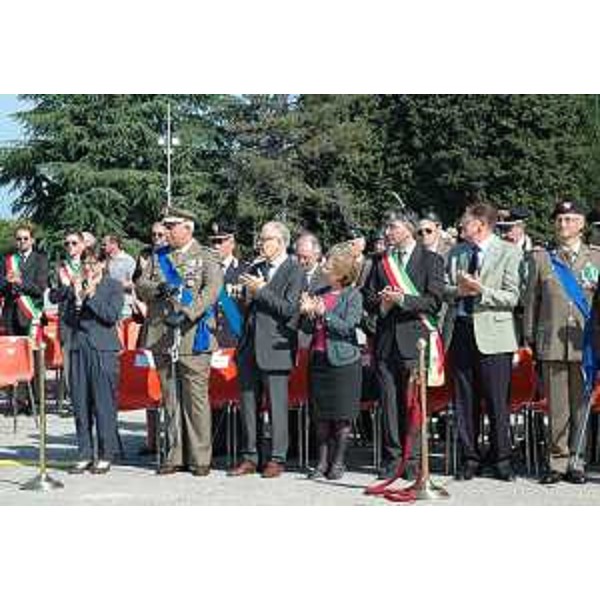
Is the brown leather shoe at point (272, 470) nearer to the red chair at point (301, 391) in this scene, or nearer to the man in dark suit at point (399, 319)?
the red chair at point (301, 391)

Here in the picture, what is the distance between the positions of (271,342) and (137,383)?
135 centimetres

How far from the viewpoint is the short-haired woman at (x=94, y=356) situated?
32.6 ft

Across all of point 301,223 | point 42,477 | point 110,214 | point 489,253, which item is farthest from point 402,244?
point 301,223

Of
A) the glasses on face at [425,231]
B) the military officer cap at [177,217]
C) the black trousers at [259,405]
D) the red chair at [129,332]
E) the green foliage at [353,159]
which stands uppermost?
the green foliage at [353,159]

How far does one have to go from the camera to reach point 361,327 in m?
9.69

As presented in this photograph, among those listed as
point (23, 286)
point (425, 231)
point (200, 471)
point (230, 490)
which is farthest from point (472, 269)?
point (23, 286)

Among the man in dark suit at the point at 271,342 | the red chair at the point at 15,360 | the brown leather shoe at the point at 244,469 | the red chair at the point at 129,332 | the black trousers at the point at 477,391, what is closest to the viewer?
the black trousers at the point at 477,391

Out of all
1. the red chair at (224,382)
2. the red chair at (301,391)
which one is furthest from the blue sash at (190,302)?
the red chair at (301,391)

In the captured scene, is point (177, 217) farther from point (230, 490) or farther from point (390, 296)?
point (230, 490)

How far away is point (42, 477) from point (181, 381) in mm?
1385

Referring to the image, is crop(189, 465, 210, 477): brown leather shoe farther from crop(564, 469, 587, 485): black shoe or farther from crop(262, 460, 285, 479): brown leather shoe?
crop(564, 469, 587, 485): black shoe

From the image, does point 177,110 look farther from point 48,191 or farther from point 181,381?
point 181,381

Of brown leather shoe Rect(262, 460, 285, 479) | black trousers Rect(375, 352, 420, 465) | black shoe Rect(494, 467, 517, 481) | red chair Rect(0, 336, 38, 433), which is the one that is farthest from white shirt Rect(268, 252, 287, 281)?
red chair Rect(0, 336, 38, 433)

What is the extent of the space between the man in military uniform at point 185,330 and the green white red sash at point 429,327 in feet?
4.55
